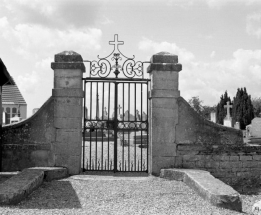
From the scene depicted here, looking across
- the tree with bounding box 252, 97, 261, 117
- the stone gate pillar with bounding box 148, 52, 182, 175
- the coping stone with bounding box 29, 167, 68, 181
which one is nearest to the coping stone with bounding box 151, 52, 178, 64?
the stone gate pillar with bounding box 148, 52, 182, 175

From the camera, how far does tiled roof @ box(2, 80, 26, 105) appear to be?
31533mm

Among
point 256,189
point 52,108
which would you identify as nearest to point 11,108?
point 52,108

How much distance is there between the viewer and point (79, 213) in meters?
4.77

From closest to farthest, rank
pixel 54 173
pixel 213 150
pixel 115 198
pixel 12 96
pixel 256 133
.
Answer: pixel 115 198, pixel 54 173, pixel 213 150, pixel 256 133, pixel 12 96

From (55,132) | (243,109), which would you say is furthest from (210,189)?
(243,109)

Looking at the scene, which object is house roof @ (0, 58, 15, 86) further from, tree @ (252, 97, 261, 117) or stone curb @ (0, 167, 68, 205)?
tree @ (252, 97, 261, 117)

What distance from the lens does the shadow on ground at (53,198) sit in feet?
16.8

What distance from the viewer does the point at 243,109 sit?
131ft

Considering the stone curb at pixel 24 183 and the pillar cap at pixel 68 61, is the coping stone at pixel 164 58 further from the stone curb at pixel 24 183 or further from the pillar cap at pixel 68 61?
the stone curb at pixel 24 183

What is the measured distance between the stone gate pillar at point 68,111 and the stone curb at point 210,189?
86.7 inches

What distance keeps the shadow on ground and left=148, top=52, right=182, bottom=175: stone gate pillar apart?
213 cm

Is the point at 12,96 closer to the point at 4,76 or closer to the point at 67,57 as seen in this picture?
the point at 4,76

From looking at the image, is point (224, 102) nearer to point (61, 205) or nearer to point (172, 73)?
point (172, 73)

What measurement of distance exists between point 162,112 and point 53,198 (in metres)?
3.20
